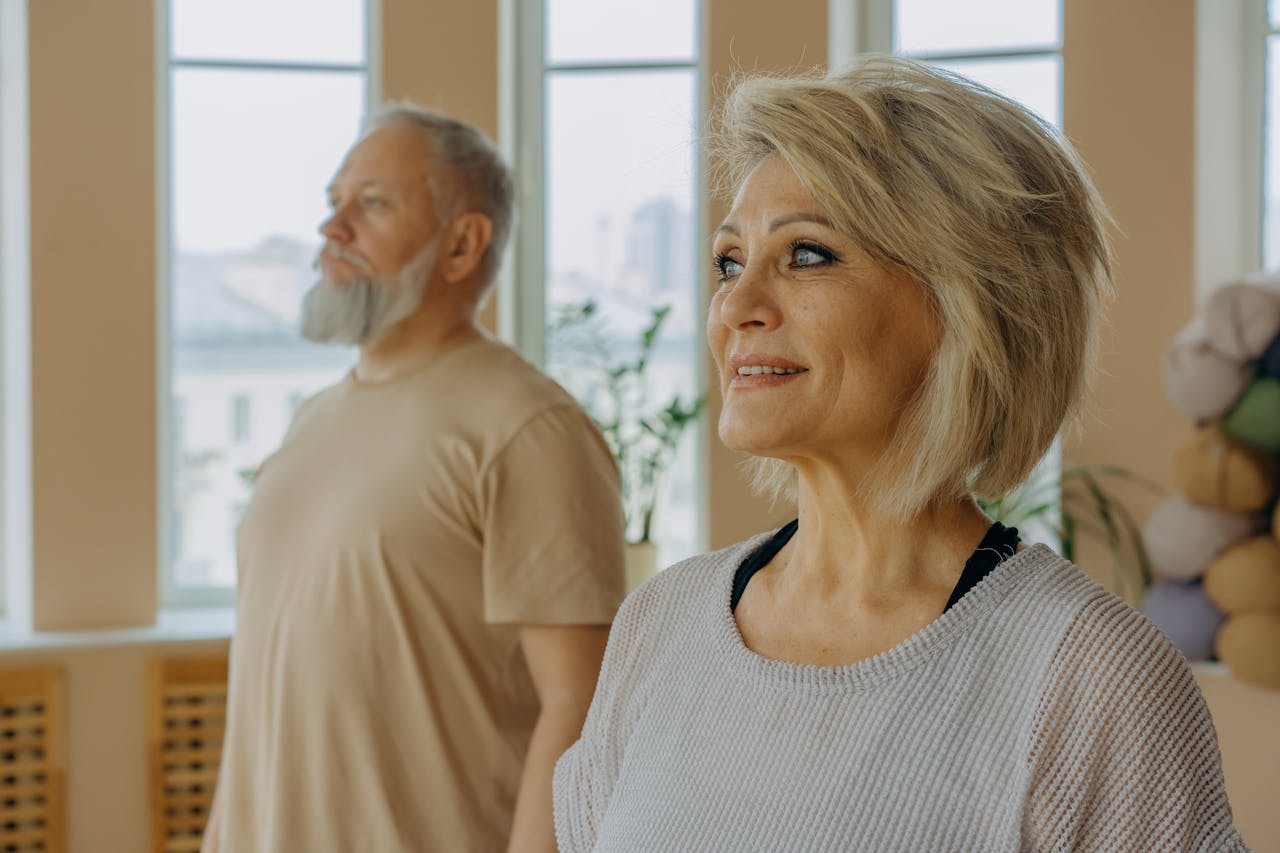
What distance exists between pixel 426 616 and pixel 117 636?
207 cm

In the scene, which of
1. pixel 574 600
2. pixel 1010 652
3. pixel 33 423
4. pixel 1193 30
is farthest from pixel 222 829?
pixel 1193 30

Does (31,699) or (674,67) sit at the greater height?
(674,67)

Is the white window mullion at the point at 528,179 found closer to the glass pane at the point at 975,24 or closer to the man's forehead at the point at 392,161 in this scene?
the glass pane at the point at 975,24

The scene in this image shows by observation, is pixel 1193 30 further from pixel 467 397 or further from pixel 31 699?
pixel 31 699

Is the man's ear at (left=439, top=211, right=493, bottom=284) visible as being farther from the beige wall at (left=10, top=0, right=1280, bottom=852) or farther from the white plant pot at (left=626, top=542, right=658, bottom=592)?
the beige wall at (left=10, top=0, right=1280, bottom=852)

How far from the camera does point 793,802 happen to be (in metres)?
1.01

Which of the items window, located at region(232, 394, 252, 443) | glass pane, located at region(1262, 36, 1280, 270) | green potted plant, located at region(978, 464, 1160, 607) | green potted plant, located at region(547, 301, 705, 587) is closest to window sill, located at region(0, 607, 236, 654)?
window, located at region(232, 394, 252, 443)

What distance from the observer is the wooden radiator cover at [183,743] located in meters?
3.46

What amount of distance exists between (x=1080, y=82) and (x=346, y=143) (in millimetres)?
2132

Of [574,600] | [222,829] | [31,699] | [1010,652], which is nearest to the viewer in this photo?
[1010,652]

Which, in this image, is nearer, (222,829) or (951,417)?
(951,417)

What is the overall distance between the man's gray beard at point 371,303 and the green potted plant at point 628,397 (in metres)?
1.70

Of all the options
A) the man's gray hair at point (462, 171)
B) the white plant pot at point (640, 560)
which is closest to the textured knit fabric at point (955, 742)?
the man's gray hair at point (462, 171)

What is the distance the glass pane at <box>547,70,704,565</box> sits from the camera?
407 cm
